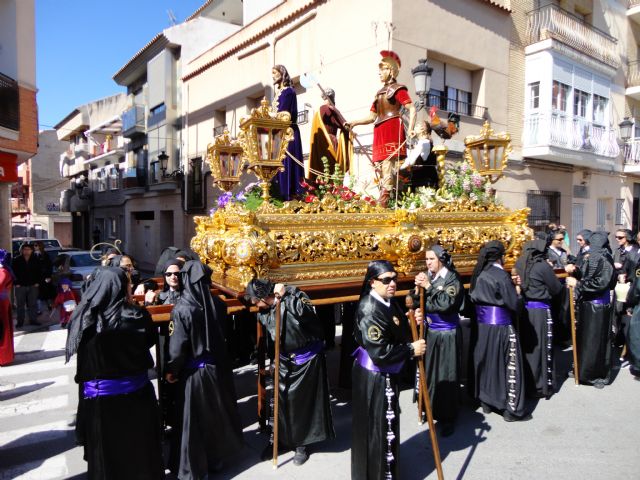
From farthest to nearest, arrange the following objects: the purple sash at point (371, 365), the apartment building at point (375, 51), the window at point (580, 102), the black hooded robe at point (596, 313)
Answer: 1. the window at point (580, 102)
2. the apartment building at point (375, 51)
3. the black hooded robe at point (596, 313)
4. the purple sash at point (371, 365)

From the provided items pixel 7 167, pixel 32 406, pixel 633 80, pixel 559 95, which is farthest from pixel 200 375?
pixel 633 80

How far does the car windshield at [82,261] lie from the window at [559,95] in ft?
42.2

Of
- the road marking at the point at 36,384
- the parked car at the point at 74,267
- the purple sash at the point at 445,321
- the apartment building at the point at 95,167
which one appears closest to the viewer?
the purple sash at the point at 445,321

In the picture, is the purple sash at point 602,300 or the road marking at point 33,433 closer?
the road marking at point 33,433

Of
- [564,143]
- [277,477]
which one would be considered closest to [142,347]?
[277,477]

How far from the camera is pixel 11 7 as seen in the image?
33.5 ft

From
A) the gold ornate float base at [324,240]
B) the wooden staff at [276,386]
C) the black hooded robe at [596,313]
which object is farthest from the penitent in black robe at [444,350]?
the black hooded robe at [596,313]

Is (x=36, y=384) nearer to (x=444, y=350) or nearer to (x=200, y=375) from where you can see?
(x=200, y=375)

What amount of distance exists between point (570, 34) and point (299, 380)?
13.6 meters

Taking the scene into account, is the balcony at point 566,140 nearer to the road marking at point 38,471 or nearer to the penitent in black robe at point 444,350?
the penitent in black robe at point 444,350

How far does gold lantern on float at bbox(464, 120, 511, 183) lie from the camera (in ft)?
20.1

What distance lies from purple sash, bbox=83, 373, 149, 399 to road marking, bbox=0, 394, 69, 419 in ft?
7.94

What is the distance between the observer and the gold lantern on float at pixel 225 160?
5.64 metres

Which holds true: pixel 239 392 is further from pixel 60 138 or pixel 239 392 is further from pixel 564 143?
pixel 60 138
